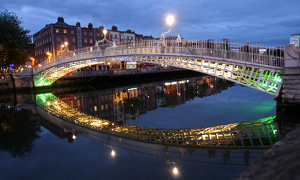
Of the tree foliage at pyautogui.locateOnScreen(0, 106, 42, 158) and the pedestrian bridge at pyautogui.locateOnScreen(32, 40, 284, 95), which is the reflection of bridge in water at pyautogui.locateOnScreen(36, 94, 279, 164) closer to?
the tree foliage at pyautogui.locateOnScreen(0, 106, 42, 158)

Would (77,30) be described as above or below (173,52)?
above

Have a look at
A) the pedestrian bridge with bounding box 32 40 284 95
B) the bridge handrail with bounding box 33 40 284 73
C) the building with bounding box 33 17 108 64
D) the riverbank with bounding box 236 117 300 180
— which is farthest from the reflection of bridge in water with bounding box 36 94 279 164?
A: the building with bounding box 33 17 108 64

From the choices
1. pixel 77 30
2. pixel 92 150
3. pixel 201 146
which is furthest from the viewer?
pixel 77 30

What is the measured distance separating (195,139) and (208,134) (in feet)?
2.41

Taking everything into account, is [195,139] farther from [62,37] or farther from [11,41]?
[62,37]

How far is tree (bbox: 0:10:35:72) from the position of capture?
23.0 meters

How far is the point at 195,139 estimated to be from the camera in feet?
23.7

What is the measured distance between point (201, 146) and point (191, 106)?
7.63m

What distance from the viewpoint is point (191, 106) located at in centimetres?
1409

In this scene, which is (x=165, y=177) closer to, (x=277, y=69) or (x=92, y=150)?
(x=92, y=150)

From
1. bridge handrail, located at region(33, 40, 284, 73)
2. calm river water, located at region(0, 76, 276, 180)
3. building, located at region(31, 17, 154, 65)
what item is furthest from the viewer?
building, located at region(31, 17, 154, 65)

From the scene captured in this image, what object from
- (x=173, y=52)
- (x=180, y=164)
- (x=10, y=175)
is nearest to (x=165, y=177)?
(x=180, y=164)

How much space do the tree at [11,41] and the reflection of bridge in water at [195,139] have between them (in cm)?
1788

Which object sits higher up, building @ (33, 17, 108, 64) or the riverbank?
building @ (33, 17, 108, 64)
